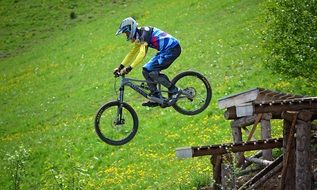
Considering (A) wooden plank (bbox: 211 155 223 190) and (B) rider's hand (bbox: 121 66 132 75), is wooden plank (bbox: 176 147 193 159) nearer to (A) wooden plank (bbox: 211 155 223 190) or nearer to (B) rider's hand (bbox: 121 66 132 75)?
(A) wooden plank (bbox: 211 155 223 190)

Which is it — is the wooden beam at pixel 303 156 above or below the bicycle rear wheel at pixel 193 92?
below

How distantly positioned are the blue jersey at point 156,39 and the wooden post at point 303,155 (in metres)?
3.88

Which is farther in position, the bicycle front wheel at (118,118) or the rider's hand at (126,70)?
the bicycle front wheel at (118,118)

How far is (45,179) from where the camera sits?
87.8 ft

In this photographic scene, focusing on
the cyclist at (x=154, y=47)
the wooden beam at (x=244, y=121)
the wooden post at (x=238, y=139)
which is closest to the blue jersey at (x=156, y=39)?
the cyclist at (x=154, y=47)

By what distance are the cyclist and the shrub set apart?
23.4 ft

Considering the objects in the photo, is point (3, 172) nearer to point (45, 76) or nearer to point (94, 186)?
point (94, 186)

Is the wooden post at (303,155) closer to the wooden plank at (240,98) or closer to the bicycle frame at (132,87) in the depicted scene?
the wooden plank at (240,98)

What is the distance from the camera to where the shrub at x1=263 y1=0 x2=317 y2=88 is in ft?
64.0

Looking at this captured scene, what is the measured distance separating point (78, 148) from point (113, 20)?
90.9ft

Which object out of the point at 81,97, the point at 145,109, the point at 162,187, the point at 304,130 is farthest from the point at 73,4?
the point at 304,130

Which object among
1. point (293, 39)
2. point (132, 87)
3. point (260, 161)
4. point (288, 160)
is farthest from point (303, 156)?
point (293, 39)

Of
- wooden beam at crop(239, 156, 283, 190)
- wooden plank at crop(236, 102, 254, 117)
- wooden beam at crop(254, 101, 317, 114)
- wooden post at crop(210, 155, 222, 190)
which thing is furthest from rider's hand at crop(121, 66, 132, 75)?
wooden beam at crop(239, 156, 283, 190)

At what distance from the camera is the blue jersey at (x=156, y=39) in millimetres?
13430
